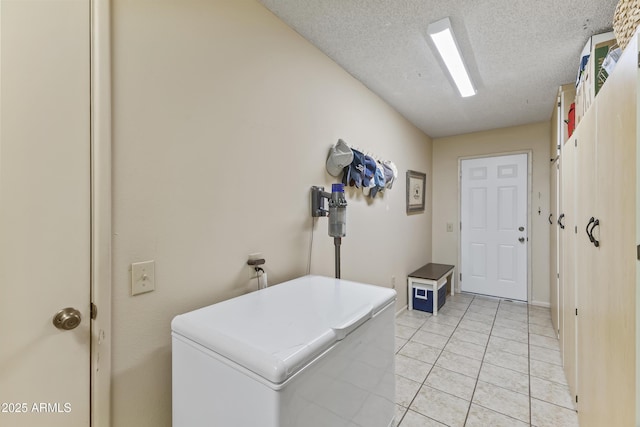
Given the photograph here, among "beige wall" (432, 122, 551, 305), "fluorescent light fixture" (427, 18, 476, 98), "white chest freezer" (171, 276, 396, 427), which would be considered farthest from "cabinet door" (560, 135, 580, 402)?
"beige wall" (432, 122, 551, 305)

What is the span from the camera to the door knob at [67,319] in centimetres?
91

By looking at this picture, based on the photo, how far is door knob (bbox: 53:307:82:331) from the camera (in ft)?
2.99

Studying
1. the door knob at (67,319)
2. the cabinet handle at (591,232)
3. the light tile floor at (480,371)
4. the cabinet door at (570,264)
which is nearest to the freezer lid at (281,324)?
the door knob at (67,319)

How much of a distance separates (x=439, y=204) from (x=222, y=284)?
13.1 feet

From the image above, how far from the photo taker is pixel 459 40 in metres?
1.95

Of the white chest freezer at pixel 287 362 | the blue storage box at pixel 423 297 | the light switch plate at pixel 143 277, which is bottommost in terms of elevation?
the blue storage box at pixel 423 297

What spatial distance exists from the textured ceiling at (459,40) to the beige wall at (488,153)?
936 mm

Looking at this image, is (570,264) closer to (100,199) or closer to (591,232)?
(591,232)

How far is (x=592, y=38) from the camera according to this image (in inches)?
72.3

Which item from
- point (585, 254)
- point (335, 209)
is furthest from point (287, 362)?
point (585, 254)

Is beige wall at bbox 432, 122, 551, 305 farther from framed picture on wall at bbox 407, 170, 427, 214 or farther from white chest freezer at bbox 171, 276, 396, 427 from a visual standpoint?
white chest freezer at bbox 171, 276, 396, 427

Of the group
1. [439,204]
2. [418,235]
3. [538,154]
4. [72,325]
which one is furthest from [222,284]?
[538,154]

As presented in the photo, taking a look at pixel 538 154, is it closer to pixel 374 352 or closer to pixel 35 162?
pixel 374 352

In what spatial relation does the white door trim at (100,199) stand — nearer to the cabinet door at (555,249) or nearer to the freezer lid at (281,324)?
the freezer lid at (281,324)
